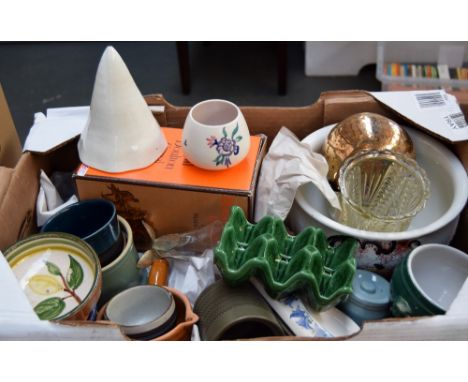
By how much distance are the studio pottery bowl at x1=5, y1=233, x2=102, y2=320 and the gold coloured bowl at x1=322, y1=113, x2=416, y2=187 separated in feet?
1.17

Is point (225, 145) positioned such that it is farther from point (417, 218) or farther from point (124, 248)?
point (417, 218)

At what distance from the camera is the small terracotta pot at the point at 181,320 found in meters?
0.52

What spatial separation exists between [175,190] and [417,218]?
344 mm

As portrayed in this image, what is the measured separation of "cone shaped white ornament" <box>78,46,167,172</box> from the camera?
0.62 metres

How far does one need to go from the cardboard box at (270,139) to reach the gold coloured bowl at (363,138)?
6cm

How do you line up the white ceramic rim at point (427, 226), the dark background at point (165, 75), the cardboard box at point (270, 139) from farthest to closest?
the dark background at point (165, 75) < the white ceramic rim at point (427, 226) < the cardboard box at point (270, 139)

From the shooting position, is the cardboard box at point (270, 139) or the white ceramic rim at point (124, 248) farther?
the white ceramic rim at point (124, 248)

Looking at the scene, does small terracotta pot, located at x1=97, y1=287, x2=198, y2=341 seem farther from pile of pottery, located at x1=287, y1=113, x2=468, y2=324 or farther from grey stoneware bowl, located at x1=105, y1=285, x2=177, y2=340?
pile of pottery, located at x1=287, y1=113, x2=468, y2=324

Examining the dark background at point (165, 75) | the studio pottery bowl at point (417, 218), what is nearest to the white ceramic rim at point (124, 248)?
the studio pottery bowl at point (417, 218)

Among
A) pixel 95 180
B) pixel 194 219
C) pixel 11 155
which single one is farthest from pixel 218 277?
pixel 11 155

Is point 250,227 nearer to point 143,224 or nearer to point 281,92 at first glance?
point 143,224

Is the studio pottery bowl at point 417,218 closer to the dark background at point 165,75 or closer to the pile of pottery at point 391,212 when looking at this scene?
the pile of pottery at point 391,212

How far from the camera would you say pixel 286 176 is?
65 cm

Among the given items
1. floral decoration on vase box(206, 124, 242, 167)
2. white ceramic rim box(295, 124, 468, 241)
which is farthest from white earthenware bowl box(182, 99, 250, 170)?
white ceramic rim box(295, 124, 468, 241)
